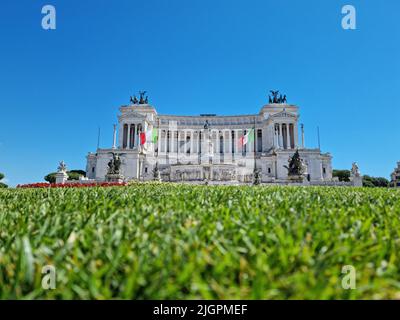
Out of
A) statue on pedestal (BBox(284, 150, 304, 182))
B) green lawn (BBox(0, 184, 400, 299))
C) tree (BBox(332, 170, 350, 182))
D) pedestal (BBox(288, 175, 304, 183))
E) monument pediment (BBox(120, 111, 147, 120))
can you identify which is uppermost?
monument pediment (BBox(120, 111, 147, 120))

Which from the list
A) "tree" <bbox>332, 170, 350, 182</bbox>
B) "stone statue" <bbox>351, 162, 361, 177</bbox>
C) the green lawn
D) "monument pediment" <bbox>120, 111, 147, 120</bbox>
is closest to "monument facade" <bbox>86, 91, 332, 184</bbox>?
"monument pediment" <bbox>120, 111, 147, 120</bbox>

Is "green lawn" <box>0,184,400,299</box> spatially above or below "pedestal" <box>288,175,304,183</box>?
below

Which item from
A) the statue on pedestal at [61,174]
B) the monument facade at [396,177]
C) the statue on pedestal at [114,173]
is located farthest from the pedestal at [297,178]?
the statue on pedestal at [61,174]

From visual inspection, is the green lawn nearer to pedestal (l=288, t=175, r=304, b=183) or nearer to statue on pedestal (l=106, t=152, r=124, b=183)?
pedestal (l=288, t=175, r=304, b=183)

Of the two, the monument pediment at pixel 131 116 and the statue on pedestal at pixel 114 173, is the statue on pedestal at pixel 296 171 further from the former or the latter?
the monument pediment at pixel 131 116

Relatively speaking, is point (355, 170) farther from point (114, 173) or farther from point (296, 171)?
point (114, 173)

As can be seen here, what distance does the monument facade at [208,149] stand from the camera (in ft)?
179

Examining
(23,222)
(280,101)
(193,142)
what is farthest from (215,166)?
(23,222)

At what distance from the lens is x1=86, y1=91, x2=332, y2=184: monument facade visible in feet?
179

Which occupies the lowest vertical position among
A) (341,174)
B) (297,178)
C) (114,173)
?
(297,178)

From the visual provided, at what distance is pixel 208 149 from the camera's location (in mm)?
68562

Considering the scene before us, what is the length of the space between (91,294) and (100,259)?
15.7 inches

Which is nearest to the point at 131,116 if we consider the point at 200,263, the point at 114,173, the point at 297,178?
the point at 114,173
